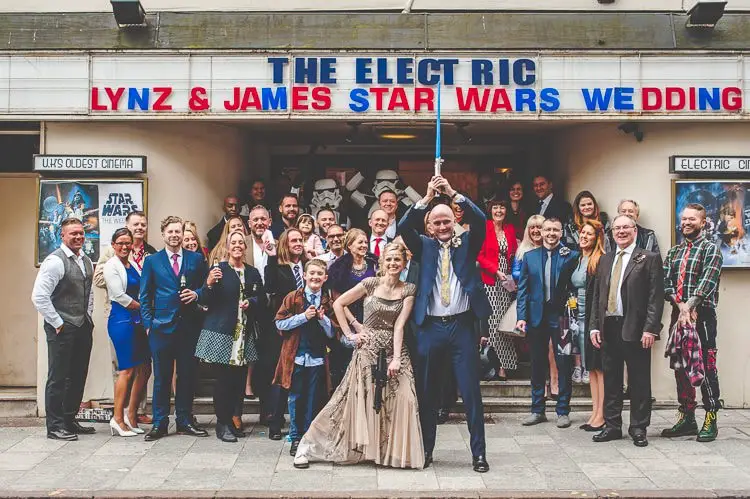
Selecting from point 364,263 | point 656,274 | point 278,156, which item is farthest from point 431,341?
point 278,156

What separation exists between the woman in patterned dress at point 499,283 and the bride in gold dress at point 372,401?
8.38 ft

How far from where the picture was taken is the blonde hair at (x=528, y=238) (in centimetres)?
965

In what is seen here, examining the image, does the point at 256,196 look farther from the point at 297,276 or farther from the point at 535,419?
the point at 535,419

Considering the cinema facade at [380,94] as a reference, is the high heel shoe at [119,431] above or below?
below

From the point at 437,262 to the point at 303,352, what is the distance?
1.46 metres

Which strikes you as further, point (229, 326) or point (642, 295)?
point (229, 326)

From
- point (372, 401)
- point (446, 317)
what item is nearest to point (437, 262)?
A: point (446, 317)

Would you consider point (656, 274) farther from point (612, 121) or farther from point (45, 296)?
point (45, 296)

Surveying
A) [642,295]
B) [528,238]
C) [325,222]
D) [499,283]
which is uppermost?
[325,222]

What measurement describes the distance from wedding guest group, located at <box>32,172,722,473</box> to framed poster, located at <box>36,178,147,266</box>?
2.70 feet

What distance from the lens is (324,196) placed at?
11.7 metres

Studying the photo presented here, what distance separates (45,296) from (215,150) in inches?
123

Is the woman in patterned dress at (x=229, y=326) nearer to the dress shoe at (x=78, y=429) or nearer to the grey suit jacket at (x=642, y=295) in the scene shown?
the dress shoe at (x=78, y=429)

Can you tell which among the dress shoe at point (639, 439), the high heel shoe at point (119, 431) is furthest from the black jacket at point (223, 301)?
the dress shoe at point (639, 439)
